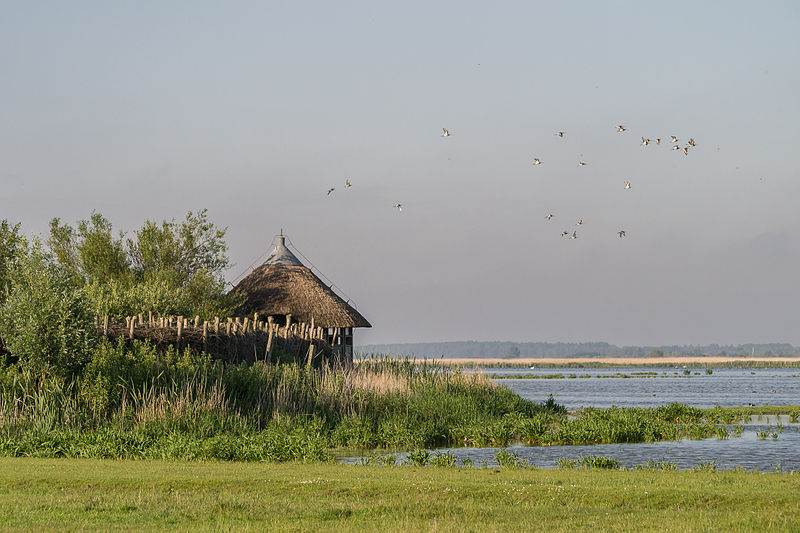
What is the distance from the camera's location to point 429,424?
2584 cm

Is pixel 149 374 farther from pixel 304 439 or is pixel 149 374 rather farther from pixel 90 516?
pixel 90 516

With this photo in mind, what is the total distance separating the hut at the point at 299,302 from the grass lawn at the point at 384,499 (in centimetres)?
2559

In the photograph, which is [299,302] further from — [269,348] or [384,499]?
[384,499]

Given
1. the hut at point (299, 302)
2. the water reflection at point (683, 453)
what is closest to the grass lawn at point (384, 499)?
the water reflection at point (683, 453)

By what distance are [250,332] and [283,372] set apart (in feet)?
16.5

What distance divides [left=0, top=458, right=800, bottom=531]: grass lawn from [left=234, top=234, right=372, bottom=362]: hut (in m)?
25.6

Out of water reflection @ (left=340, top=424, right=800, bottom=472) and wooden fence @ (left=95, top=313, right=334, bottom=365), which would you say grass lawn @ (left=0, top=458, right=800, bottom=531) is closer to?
water reflection @ (left=340, top=424, right=800, bottom=472)

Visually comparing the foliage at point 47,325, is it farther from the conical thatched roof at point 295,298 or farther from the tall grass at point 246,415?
the conical thatched roof at point 295,298

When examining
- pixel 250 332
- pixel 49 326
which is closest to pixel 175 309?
pixel 250 332

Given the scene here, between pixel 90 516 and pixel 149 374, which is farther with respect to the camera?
pixel 149 374

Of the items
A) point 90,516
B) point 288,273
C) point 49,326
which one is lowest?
point 90,516

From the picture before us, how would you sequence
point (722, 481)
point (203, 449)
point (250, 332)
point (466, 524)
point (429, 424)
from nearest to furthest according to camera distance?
point (466, 524)
point (722, 481)
point (203, 449)
point (429, 424)
point (250, 332)

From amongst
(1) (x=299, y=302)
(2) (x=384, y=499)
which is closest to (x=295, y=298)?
(1) (x=299, y=302)

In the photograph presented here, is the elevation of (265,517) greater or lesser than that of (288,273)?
lesser
